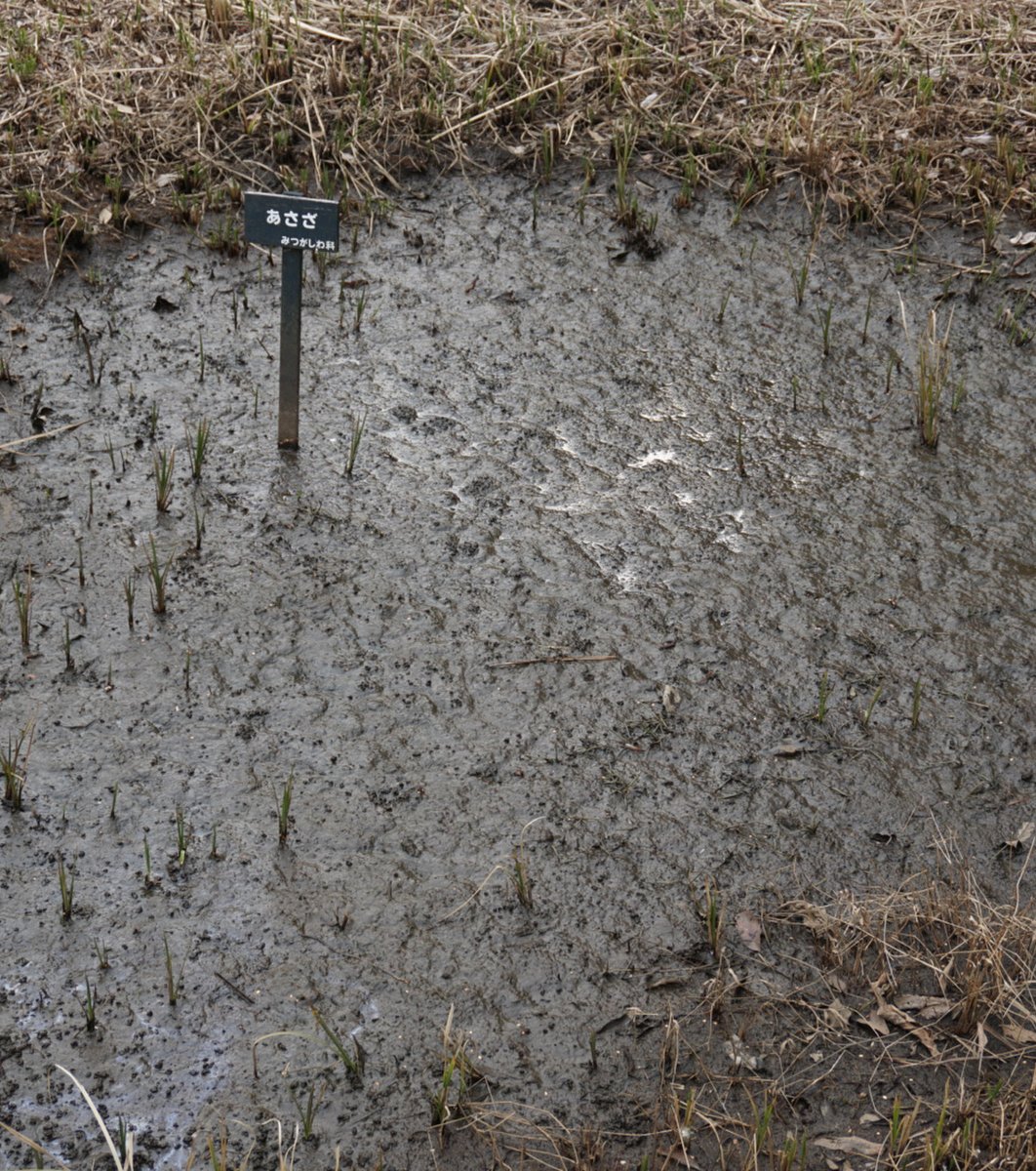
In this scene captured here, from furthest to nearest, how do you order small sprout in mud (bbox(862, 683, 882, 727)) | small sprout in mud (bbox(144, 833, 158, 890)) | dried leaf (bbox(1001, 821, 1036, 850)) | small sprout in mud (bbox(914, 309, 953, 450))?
1. small sprout in mud (bbox(914, 309, 953, 450))
2. small sprout in mud (bbox(862, 683, 882, 727))
3. dried leaf (bbox(1001, 821, 1036, 850))
4. small sprout in mud (bbox(144, 833, 158, 890))

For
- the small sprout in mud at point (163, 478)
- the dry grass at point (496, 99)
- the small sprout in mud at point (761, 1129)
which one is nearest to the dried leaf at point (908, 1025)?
the small sprout in mud at point (761, 1129)

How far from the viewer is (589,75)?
6.80m

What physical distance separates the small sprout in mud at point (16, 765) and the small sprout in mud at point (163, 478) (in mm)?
1070

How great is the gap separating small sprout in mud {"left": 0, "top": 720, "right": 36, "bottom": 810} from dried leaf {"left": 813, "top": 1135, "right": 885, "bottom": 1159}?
7.27 feet

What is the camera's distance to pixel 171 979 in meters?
3.12

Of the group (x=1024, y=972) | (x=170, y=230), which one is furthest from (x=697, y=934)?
(x=170, y=230)

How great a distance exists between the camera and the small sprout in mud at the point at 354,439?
480 cm

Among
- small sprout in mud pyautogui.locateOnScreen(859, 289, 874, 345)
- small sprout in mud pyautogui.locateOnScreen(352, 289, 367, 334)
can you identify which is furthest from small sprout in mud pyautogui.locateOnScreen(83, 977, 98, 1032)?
small sprout in mud pyautogui.locateOnScreen(859, 289, 874, 345)

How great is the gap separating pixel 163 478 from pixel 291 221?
97cm

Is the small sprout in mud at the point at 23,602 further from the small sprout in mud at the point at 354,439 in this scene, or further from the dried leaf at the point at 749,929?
the dried leaf at the point at 749,929

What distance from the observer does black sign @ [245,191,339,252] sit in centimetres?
446

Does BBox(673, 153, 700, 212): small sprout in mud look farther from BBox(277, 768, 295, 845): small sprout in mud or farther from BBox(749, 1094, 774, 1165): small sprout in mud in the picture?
BBox(749, 1094, 774, 1165): small sprout in mud

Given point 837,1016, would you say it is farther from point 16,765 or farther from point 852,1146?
point 16,765

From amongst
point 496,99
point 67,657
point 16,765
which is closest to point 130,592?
point 67,657
